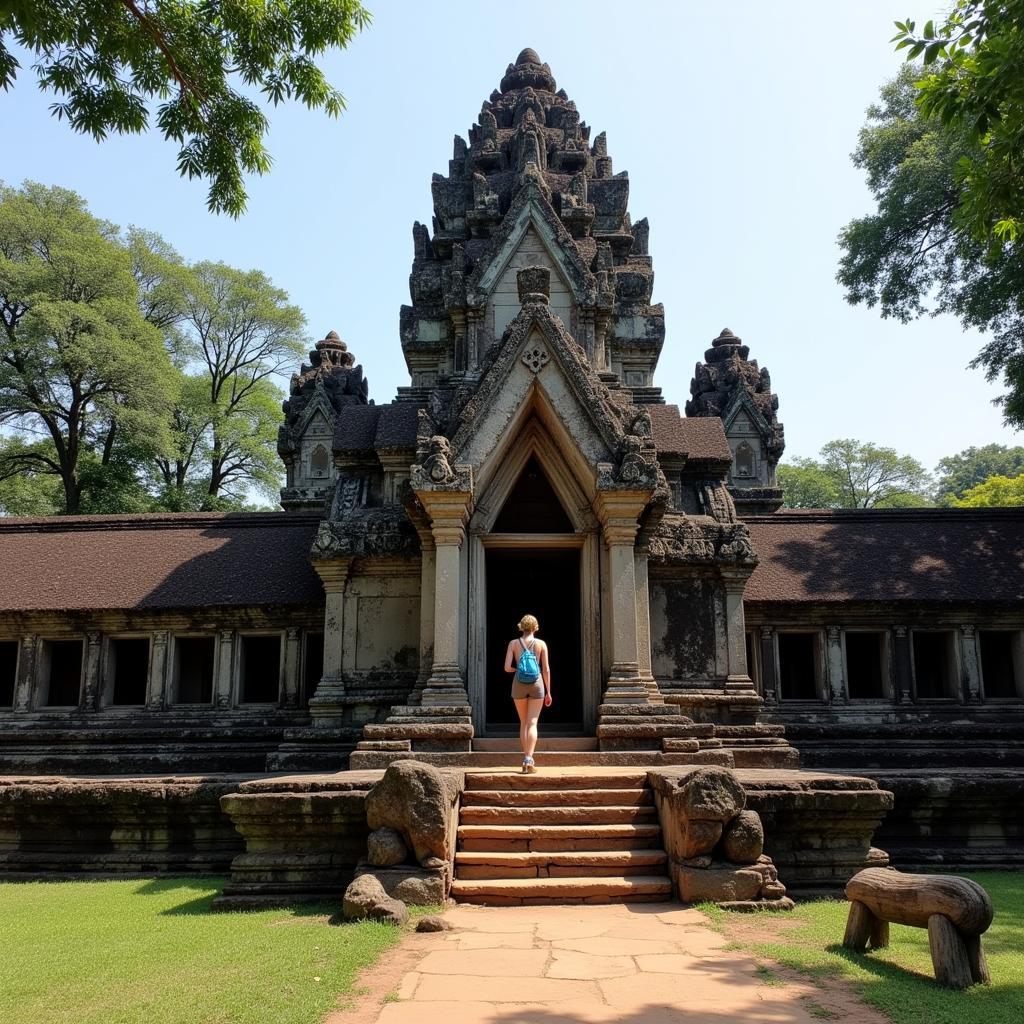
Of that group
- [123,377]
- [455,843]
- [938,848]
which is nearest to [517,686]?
[455,843]

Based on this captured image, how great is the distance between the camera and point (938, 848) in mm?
10117

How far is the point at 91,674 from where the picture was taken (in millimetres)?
14234

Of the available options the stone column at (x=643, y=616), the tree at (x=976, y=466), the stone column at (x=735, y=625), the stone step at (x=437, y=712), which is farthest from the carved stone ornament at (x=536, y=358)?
the tree at (x=976, y=466)

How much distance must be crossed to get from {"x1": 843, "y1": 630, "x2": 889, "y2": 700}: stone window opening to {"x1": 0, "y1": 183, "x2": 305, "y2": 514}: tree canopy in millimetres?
25901

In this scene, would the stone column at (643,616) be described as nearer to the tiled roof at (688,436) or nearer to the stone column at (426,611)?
the tiled roof at (688,436)

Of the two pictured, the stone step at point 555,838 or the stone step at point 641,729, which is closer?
the stone step at point 555,838

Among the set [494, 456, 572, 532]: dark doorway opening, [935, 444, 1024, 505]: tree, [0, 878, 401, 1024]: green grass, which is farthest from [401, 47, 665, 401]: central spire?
[935, 444, 1024, 505]: tree

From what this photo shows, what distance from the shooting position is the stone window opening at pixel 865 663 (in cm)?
1488

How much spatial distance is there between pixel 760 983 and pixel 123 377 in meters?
32.0

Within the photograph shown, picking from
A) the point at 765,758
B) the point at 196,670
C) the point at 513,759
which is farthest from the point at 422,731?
the point at 196,670

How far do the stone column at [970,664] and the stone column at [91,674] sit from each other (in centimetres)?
1369

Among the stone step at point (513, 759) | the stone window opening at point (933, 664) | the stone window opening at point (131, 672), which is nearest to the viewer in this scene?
the stone step at point (513, 759)

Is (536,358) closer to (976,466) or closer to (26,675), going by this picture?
(26,675)

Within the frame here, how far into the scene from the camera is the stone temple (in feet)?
35.2
